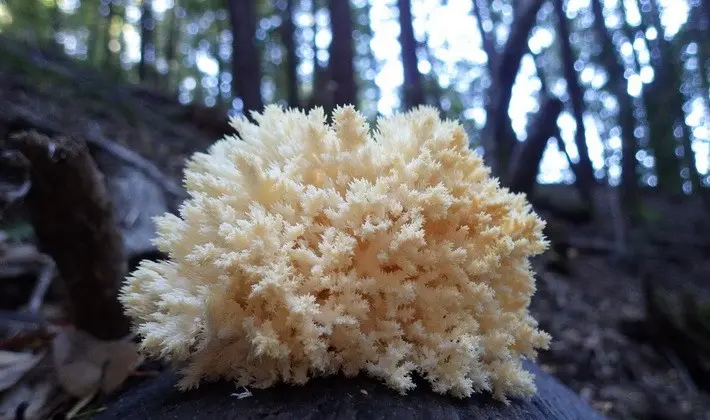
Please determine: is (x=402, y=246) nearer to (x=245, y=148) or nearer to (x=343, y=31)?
(x=245, y=148)

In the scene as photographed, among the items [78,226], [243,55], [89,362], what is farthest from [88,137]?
[243,55]

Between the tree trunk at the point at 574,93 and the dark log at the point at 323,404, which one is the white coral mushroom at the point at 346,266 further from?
the tree trunk at the point at 574,93

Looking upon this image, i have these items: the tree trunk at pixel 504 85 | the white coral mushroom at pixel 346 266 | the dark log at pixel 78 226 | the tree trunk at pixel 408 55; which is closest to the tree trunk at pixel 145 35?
the tree trunk at pixel 408 55

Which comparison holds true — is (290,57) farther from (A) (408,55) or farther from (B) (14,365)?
(B) (14,365)

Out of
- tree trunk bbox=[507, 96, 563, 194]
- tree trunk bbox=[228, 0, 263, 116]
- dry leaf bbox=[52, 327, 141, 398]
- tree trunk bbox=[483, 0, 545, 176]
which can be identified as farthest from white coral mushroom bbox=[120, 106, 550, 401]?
tree trunk bbox=[228, 0, 263, 116]

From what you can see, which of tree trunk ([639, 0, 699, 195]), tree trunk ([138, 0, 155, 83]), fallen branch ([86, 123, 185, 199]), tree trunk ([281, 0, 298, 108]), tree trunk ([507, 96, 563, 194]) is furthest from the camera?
tree trunk ([138, 0, 155, 83])

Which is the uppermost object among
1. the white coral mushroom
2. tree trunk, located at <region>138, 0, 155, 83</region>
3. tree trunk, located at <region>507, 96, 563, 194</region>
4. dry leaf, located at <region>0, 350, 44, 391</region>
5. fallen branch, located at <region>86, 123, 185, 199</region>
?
tree trunk, located at <region>138, 0, 155, 83</region>

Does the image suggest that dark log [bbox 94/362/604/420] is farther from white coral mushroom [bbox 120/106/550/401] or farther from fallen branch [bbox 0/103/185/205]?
fallen branch [bbox 0/103/185/205]
